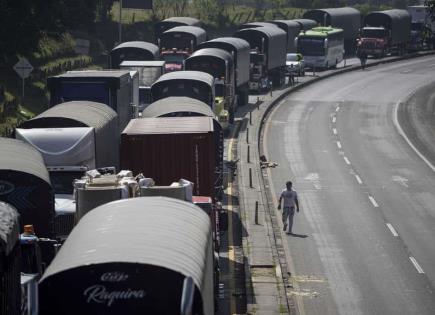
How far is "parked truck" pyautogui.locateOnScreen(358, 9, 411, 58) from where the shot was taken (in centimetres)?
9119

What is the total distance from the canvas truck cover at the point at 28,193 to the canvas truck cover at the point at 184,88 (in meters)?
19.5

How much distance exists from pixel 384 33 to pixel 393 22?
6.28 feet

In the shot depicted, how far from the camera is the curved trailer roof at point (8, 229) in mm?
13946

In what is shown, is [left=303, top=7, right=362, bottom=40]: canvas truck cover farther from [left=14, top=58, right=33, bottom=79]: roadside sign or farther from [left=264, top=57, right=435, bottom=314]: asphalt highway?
[left=14, top=58, right=33, bottom=79]: roadside sign

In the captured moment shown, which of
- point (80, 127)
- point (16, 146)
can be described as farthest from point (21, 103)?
point (16, 146)

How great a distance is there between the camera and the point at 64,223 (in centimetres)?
2334

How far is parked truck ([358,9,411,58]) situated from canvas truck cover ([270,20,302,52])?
20.4ft

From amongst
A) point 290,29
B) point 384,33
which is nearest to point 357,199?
point 290,29

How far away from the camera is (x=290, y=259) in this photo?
2622 cm

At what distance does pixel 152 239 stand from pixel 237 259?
40.5 ft

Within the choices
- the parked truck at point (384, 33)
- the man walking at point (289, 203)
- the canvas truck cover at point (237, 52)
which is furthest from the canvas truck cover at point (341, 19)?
the man walking at point (289, 203)

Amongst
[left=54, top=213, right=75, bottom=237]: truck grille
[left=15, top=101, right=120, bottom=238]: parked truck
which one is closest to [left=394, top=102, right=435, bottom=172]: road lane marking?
[left=15, top=101, right=120, bottom=238]: parked truck

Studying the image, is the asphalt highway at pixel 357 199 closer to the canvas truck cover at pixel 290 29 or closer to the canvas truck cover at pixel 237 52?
the canvas truck cover at pixel 237 52

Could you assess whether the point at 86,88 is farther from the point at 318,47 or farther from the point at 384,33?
the point at 384,33
